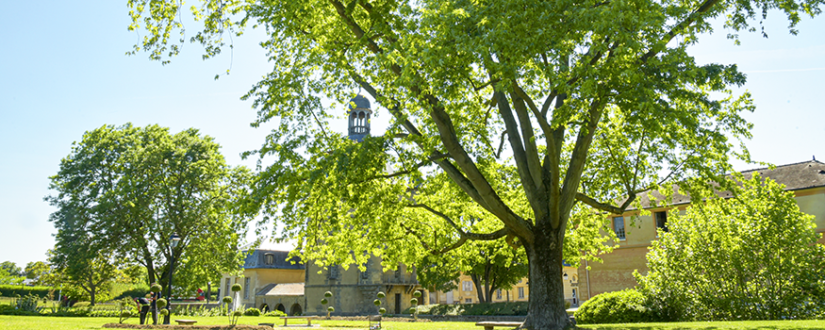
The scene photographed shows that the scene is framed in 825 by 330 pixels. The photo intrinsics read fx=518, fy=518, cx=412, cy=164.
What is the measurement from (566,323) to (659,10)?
6.72 meters

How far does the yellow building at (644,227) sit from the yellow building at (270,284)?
88.4ft

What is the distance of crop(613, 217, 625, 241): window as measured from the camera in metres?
36.9

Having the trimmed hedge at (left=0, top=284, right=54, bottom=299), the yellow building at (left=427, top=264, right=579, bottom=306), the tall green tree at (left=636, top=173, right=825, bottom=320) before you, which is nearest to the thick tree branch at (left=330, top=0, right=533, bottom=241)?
the tall green tree at (left=636, top=173, right=825, bottom=320)

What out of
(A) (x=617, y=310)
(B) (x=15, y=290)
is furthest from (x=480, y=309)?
(B) (x=15, y=290)

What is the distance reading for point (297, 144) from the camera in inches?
513

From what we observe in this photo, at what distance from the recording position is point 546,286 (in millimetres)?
11648

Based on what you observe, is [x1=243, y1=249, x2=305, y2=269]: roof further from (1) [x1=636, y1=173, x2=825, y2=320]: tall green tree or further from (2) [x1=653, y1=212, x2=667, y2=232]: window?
(1) [x1=636, y1=173, x2=825, y2=320]: tall green tree

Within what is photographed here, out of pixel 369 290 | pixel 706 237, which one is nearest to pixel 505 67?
pixel 706 237

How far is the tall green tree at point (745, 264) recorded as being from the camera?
16.4 meters

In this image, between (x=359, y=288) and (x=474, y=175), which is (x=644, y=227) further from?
(x=474, y=175)

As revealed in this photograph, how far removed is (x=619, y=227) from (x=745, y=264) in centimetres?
2055

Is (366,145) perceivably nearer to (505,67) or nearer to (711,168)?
(505,67)

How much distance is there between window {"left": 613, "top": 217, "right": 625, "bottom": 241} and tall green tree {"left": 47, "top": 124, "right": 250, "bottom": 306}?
84.6ft

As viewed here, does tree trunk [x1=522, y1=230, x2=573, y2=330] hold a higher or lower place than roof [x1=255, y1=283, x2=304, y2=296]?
higher
